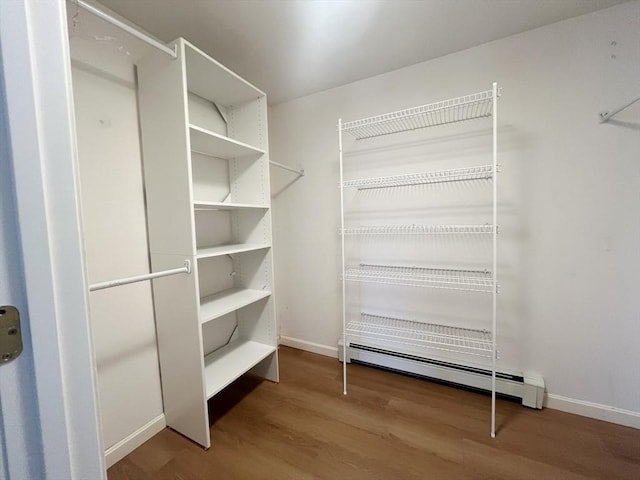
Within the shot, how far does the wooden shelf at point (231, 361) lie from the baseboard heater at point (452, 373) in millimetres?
736

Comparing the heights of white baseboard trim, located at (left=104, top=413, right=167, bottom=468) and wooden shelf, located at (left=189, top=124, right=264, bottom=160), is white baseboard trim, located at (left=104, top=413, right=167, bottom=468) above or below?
below

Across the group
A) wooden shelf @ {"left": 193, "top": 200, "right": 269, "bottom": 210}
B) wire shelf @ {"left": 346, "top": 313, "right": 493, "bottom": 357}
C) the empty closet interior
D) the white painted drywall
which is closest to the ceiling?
the empty closet interior

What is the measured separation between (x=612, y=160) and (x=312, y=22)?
1909 millimetres

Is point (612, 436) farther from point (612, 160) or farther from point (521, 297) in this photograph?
point (612, 160)

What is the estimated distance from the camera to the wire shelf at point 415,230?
1.75 meters

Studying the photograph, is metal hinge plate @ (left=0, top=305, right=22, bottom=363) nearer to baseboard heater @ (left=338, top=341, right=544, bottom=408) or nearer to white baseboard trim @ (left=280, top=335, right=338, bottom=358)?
baseboard heater @ (left=338, top=341, right=544, bottom=408)

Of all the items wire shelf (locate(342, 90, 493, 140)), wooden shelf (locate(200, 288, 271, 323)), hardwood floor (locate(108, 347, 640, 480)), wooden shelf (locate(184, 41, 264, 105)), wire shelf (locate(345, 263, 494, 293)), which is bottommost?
hardwood floor (locate(108, 347, 640, 480))

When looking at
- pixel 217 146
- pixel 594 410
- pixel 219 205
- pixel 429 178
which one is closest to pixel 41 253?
pixel 219 205

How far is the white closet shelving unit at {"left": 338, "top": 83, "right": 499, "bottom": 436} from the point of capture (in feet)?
5.67

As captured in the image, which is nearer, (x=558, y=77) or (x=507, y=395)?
(x=558, y=77)

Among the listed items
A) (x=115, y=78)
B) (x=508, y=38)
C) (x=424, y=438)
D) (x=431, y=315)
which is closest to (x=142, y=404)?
(x=424, y=438)

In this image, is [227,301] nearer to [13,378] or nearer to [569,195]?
[13,378]

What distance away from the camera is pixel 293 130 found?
245cm

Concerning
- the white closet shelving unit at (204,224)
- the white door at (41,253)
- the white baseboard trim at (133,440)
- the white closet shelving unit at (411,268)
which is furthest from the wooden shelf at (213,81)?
the white baseboard trim at (133,440)
